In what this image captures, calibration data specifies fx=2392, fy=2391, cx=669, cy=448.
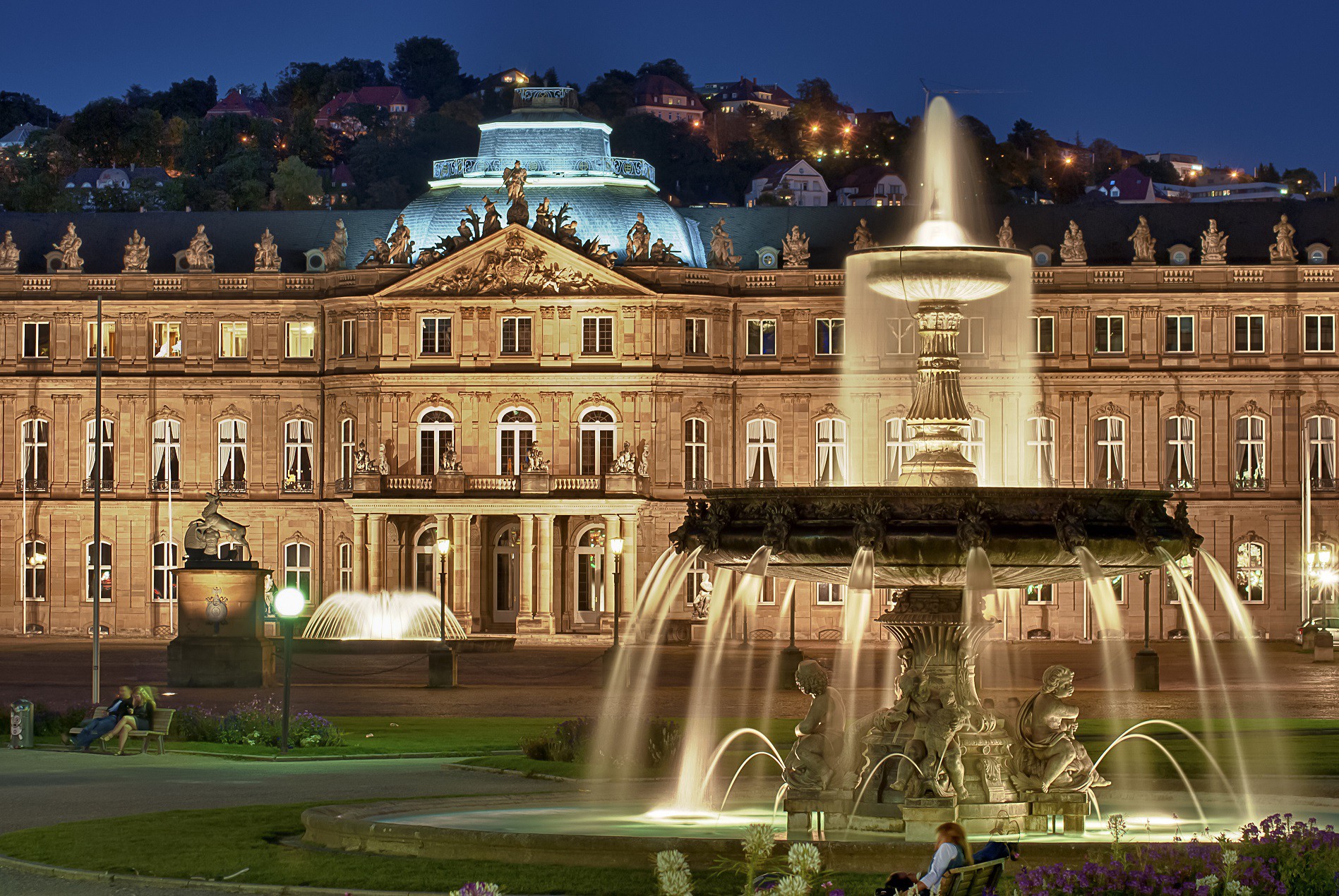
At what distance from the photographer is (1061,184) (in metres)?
166

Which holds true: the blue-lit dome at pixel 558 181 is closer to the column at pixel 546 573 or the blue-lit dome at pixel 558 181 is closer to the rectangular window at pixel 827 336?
the rectangular window at pixel 827 336

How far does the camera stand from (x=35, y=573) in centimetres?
8500

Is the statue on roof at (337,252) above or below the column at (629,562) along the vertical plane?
above

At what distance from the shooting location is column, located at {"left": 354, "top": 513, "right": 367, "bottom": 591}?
79.3 metres

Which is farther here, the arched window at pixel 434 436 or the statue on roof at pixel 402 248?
the statue on roof at pixel 402 248

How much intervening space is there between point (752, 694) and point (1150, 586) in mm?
32552

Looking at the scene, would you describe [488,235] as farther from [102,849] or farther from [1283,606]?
[102,849]

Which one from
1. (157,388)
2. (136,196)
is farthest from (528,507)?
(136,196)

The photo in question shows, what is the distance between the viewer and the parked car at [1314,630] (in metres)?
69.2

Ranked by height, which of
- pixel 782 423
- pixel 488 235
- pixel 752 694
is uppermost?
pixel 488 235

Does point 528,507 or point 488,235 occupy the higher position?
point 488,235

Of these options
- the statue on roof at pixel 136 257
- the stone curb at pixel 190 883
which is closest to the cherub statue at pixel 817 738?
the stone curb at pixel 190 883

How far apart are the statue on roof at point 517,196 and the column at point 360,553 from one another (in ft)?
36.5

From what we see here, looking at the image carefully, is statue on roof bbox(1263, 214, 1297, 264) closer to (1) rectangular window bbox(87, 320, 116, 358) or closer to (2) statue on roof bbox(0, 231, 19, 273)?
(1) rectangular window bbox(87, 320, 116, 358)
